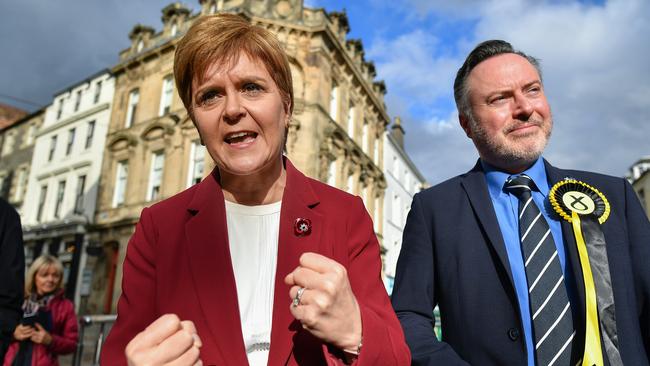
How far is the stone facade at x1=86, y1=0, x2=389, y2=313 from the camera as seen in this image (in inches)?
747

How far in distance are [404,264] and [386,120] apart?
26.6m

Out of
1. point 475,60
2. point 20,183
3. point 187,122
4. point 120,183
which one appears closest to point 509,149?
point 475,60

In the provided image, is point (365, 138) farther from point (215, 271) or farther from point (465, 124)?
point (215, 271)

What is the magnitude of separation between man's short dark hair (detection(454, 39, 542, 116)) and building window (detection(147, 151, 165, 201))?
19430 millimetres

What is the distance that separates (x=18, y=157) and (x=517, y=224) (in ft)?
117

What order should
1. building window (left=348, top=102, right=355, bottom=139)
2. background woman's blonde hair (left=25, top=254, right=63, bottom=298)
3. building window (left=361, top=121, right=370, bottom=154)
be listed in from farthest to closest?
1. building window (left=361, top=121, right=370, bottom=154)
2. building window (left=348, top=102, right=355, bottom=139)
3. background woman's blonde hair (left=25, top=254, right=63, bottom=298)

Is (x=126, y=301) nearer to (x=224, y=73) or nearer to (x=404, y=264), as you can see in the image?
(x=224, y=73)

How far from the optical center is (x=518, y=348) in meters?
1.67

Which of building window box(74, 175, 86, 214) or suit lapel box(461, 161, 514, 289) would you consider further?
building window box(74, 175, 86, 214)

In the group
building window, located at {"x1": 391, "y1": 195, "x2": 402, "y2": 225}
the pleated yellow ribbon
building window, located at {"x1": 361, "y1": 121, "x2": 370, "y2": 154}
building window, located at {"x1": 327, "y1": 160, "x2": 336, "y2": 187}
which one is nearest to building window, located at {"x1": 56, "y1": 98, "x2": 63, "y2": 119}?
building window, located at {"x1": 327, "y1": 160, "x2": 336, "y2": 187}

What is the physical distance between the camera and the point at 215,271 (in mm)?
1385

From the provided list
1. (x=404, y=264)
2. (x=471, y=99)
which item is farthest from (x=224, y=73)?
(x=471, y=99)

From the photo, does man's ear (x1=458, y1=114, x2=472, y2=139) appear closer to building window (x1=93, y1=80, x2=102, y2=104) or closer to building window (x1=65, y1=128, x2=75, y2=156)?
building window (x1=93, y1=80, x2=102, y2=104)

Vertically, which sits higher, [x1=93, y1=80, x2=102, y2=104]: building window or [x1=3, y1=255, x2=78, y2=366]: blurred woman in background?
[x1=93, y1=80, x2=102, y2=104]: building window
